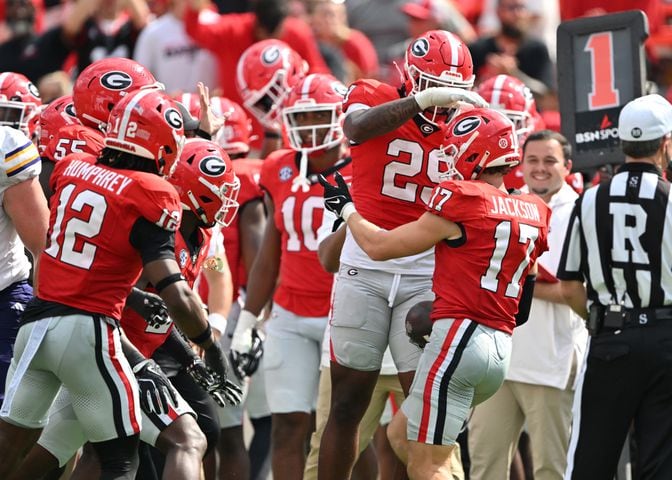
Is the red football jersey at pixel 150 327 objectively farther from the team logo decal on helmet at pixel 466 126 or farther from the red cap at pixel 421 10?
the red cap at pixel 421 10

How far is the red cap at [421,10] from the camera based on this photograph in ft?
35.3

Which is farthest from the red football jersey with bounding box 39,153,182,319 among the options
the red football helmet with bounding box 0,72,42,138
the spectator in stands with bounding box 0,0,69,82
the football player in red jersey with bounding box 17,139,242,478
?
the spectator in stands with bounding box 0,0,69,82

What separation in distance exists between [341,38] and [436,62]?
18.3 feet

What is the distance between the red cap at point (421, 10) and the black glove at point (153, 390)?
5811 millimetres

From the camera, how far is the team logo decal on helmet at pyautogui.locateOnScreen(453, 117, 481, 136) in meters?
5.50

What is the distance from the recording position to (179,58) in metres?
10.2

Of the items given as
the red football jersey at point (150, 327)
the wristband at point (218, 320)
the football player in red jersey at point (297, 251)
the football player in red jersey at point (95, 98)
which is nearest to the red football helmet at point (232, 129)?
the football player in red jersey at point (297, 251)

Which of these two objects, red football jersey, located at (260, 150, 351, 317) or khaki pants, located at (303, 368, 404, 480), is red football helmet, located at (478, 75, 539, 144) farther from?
khaki pants, located at (303, 368, 404, 480)

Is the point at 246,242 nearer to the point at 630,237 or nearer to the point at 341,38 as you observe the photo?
the point at 630,237

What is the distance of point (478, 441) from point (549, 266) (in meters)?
0.95

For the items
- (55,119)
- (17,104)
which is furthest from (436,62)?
(17,104)

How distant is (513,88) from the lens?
7656mm

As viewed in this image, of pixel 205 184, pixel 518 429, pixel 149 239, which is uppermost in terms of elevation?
pixel 205 184


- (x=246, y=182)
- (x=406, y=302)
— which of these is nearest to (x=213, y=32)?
(x=246, y=182)
